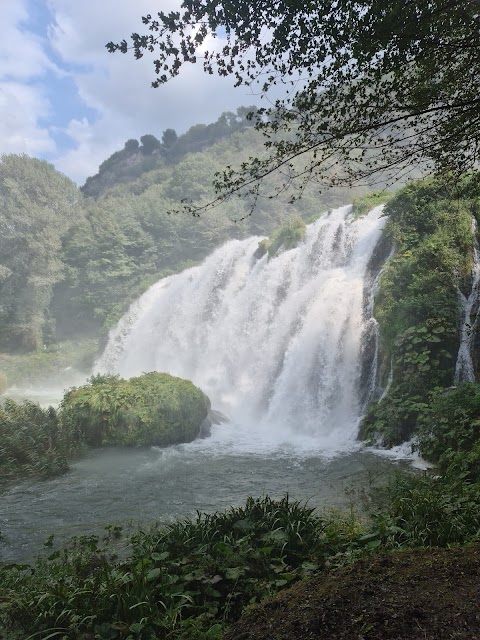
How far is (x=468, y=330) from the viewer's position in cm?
1008

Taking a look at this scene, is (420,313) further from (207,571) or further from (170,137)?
(170,137)

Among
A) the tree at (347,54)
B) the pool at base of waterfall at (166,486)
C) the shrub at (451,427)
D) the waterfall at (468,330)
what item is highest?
the tree at (347,54)

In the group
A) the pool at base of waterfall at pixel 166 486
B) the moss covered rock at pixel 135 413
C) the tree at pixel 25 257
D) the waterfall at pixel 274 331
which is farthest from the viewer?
the tree at pixel 25 257

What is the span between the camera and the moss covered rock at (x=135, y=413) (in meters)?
12.2

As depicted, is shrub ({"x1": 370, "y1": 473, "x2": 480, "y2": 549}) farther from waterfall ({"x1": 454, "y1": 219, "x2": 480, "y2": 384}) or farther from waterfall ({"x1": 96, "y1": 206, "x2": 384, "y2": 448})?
waterfall ({"x1": 96, "y1": 206, "x2": 384, "y2": 448})

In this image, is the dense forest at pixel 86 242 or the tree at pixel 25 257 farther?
the dense forest at pixel 86 242

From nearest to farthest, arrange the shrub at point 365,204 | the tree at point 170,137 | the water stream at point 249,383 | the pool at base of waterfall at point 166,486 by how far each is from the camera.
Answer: the pool at base of waterfall at point 166,486 → the water stream at point 249,383 → the shrub at point 365,204 → the tree at point 170,137

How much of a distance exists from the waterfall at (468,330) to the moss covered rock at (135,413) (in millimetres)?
7149

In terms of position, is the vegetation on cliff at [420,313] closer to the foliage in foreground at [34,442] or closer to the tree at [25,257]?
the foliage in foreground at [34,442]

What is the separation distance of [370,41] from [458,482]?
5224 millimetres

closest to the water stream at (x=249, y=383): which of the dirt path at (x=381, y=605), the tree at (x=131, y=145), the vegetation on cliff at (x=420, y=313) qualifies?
the vegetation on cliff at (x=420, y=313)

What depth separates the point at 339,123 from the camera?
479 centimetres

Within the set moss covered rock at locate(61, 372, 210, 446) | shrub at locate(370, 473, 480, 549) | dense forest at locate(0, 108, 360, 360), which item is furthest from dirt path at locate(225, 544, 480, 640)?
dense forest at locate(0, 108, 360, 360)

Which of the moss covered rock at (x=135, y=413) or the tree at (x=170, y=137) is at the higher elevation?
the tree at (x=170, y=137)
